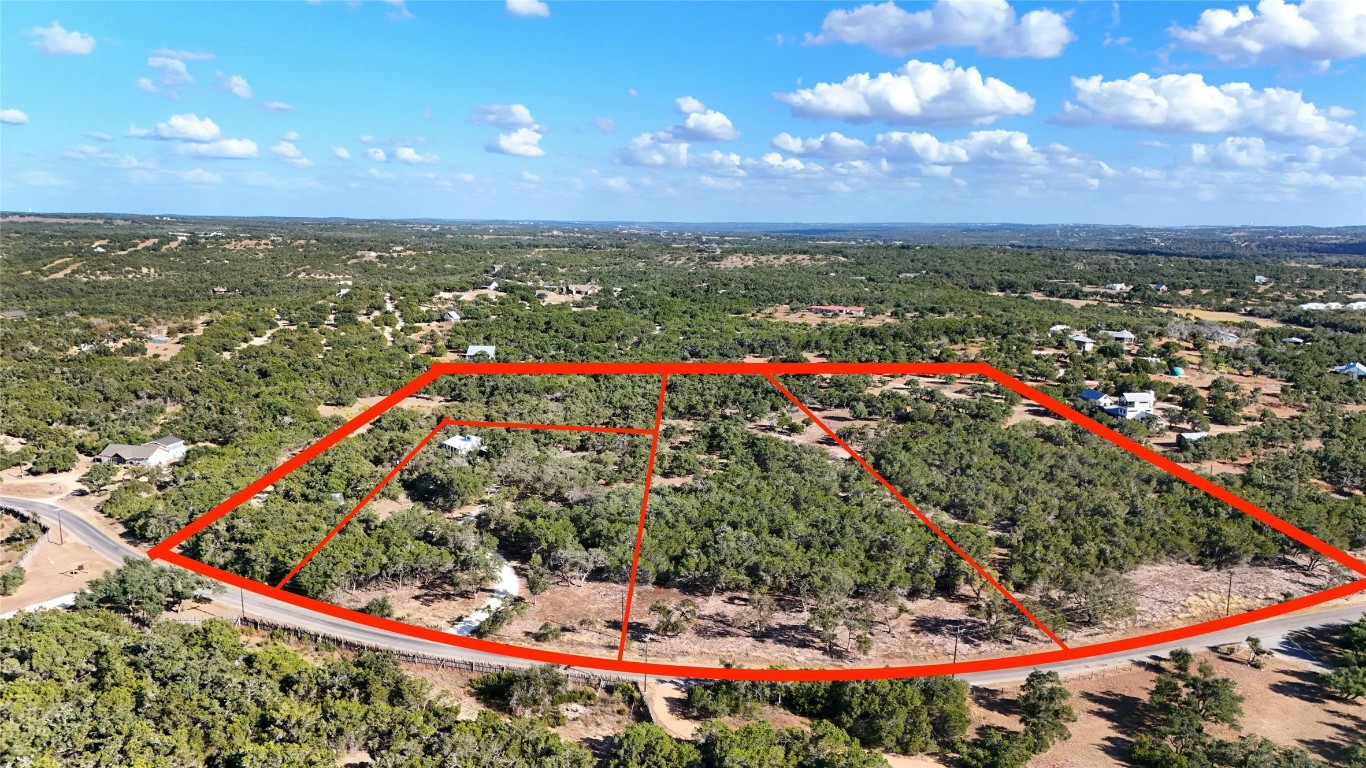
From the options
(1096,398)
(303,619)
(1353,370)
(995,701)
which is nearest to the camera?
(995,701)

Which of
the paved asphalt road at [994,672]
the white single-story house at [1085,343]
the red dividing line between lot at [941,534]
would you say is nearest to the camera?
the paved asphalt road at [994,672]

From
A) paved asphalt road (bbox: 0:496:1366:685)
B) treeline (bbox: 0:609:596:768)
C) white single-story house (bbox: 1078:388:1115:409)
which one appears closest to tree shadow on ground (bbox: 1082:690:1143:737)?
paved asphalt road (bbox: 0:496:1366:685)

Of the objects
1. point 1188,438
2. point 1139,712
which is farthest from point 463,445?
point 1188,438

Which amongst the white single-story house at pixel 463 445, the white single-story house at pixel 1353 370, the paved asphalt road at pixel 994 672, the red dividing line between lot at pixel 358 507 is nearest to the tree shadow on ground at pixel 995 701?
the paved asphalt road at pixel 994 672

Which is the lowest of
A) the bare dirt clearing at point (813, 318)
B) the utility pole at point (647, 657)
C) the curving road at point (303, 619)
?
the utility pole at point (647, 657)

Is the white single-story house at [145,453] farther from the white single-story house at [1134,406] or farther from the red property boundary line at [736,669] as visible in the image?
the white single-story house at [1134,406]

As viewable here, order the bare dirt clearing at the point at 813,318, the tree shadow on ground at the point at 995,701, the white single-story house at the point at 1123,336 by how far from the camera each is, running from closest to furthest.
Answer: the tree shadow on ground at the point at 995,701, the white single-story house at the point at 1123,336, the bare dirt clearing at the point at 813,318

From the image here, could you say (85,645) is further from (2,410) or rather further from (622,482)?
(2,410)

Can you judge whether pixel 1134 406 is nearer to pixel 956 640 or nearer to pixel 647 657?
pixel 956 640
